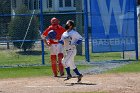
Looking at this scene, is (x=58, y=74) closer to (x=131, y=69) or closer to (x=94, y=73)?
(x=94, y=73)

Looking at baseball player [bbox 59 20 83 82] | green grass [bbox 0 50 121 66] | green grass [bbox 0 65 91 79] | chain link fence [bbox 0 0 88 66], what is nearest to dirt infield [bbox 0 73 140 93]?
baseball player [bbox 59 20 83 82]

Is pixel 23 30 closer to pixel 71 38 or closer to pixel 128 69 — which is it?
pixel 128 69

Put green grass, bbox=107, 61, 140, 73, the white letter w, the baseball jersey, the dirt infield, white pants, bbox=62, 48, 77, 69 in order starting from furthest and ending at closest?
the white letter w
green grass, bbox=107, 61, 140, 73
white pants, bbox=62, 48, 77, 69
the baseball jersey
the dirt infield

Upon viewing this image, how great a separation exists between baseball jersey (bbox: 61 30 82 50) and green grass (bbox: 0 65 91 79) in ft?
9.16

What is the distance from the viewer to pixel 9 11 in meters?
27.2

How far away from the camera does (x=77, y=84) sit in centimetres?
1369

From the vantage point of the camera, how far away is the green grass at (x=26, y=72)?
54.8 feet

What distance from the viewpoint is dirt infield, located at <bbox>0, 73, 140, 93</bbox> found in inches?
494

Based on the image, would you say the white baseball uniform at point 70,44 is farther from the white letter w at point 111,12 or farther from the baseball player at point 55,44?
the white letter w at point 111,12

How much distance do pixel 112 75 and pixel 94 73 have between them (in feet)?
2.91

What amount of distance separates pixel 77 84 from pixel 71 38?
1379 mm

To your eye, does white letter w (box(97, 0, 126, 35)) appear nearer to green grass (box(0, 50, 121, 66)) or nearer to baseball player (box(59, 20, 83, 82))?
green grass (box(0, 50, 121, 66))

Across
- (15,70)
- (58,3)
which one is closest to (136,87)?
(15,70)

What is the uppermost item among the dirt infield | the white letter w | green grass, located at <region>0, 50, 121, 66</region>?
the white letter w
